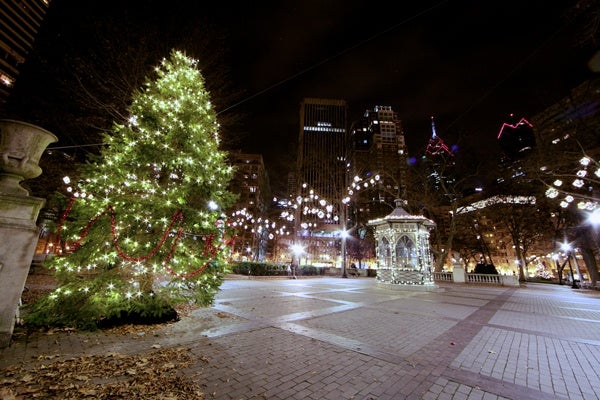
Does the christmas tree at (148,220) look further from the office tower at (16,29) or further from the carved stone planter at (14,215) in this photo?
the office tower at (16,29)

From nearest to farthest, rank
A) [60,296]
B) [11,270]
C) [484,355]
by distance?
[11,270], [484,355], [60,296]

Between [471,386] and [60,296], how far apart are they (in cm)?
731

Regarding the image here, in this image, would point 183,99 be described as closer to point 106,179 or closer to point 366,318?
point 106,179

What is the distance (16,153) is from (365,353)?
6.72 meters

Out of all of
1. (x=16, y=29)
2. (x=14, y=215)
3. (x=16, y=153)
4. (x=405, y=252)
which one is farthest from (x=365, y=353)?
(x=16, y=29)

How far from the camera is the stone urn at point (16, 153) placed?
400cm

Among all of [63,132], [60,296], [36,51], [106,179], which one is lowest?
[60,296]

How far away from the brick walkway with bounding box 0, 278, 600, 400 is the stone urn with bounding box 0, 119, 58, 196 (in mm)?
2619

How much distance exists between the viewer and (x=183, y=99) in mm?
6762

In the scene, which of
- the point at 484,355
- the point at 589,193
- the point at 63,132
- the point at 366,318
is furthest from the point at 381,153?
the point at 63,132

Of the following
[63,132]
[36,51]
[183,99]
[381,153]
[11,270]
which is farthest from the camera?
[381,153]

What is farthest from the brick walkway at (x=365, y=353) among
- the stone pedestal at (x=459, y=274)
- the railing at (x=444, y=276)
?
the railing at (x=444, y=276)

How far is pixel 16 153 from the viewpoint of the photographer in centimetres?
404

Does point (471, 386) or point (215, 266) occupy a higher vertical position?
point (215, 266)
